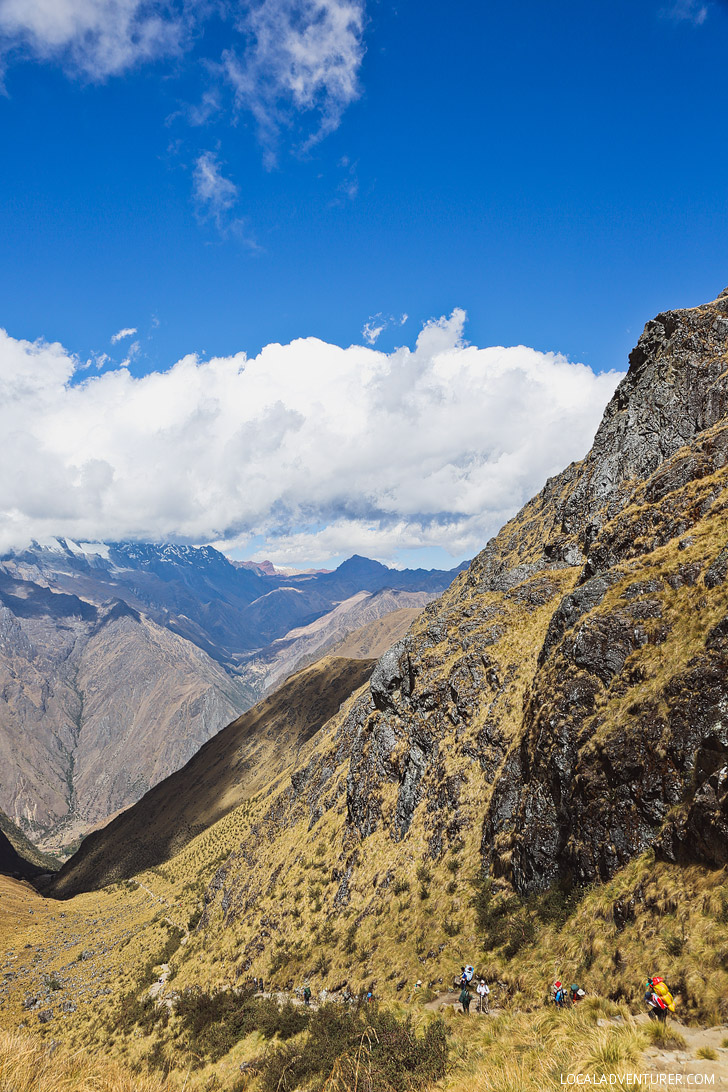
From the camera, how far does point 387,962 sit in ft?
94.8

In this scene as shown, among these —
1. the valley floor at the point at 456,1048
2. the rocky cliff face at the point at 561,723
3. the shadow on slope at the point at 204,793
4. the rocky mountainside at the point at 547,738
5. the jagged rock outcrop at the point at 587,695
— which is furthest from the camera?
the shadow on slope at the point at 204,793

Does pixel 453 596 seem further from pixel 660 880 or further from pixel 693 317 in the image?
pixel 660 880

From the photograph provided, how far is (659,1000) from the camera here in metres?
12.8

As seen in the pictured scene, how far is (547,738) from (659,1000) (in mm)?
14671

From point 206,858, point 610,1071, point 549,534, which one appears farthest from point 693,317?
point 206,858

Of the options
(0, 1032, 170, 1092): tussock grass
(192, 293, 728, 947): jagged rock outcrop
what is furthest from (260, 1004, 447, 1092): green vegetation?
(192, 293, 728, 947): jagged rock outcrop

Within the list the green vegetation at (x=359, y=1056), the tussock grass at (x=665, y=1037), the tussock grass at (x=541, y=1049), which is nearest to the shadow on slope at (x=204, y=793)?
the green vegetation at (x=359, y=1056)

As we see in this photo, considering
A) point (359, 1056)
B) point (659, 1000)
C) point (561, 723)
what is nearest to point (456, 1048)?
point (359, 1056)

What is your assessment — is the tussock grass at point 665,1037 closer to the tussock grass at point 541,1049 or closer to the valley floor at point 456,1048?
the valley floor at point 456,1048

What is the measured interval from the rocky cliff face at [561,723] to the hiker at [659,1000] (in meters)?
5.15

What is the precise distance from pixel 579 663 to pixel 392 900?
23.4 metres

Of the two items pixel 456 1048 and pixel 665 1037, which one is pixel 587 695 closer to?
pixel 665 1037

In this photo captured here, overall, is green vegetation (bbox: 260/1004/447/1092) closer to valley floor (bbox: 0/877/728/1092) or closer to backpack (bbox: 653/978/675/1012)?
valley floor (bbox: 0/877/728/1092)

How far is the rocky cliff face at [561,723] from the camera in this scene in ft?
67.9
